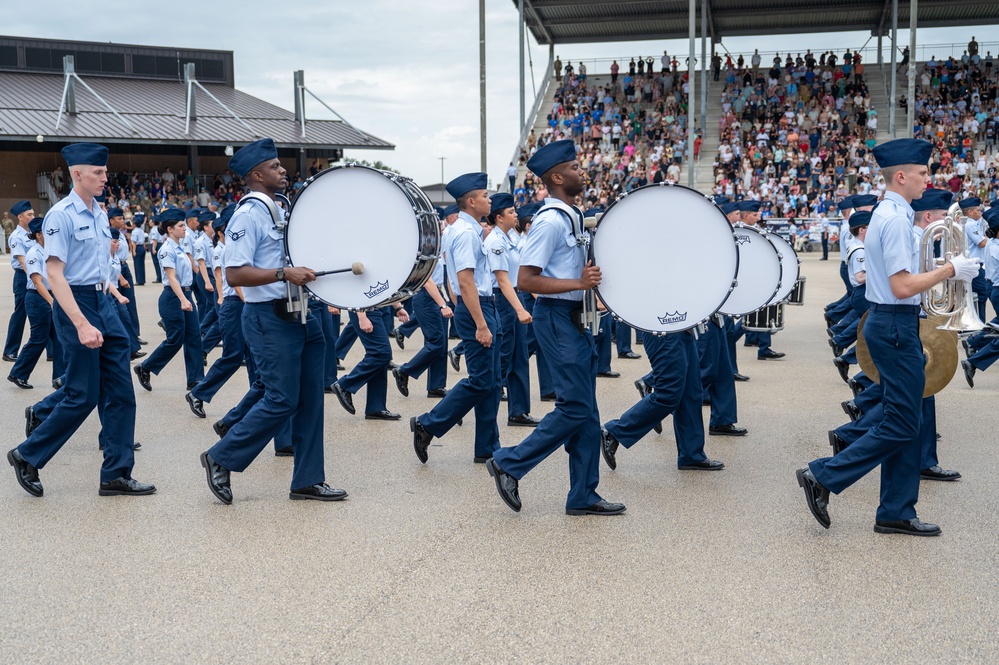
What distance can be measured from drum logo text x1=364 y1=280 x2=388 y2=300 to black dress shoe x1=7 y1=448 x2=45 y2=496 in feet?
7.04

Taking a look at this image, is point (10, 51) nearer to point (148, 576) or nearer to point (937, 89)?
point (937, 89)

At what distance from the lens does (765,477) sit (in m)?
6.34

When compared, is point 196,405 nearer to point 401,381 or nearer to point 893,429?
point 401,381

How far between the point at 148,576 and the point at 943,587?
3282 mm

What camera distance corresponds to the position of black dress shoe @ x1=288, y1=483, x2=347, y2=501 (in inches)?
232

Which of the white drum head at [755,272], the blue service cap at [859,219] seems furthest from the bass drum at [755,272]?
the blue service cap at [859,219]

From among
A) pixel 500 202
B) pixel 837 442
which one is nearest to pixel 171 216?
pixel 500 202

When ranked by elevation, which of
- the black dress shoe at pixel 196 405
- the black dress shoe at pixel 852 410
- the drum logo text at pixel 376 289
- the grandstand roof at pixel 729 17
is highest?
the grandstand roof at pixel 729 17

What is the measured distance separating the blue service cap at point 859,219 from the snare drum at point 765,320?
1.04 m

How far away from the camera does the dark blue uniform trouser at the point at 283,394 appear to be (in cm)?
562

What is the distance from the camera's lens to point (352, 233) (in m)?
5.66

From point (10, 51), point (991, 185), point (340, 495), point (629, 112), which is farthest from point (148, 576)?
point (10, 51)

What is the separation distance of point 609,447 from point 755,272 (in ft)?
9.16

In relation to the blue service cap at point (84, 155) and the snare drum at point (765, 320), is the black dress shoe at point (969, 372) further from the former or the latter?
the blue service cap at point (84, 155)
